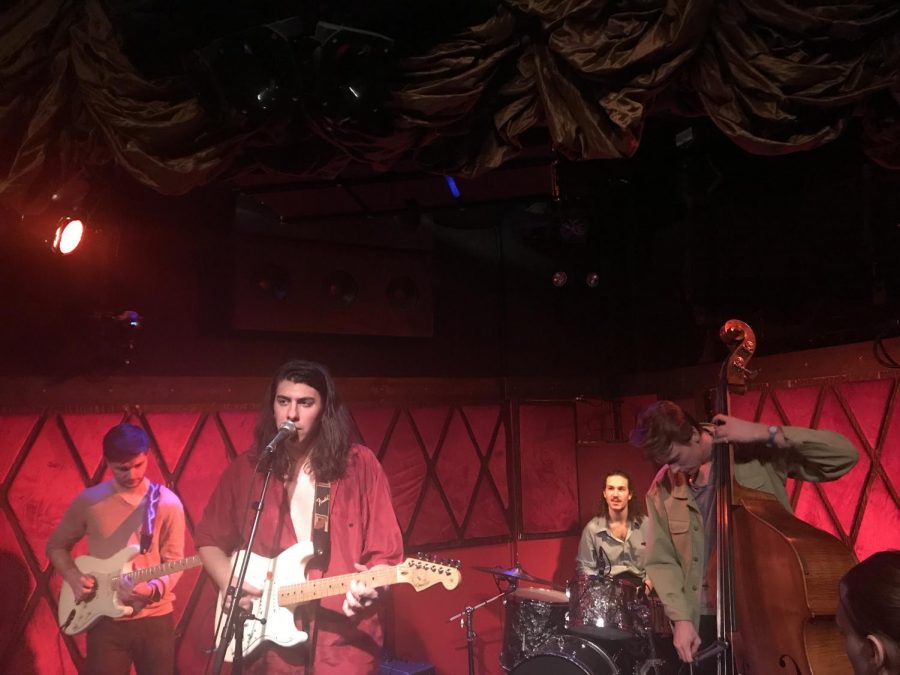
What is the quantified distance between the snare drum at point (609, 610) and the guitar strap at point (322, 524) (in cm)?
168

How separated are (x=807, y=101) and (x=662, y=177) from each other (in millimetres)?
4082

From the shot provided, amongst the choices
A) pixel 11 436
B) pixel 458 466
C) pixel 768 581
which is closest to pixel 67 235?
pixel 11 436

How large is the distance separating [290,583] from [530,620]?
2.17m

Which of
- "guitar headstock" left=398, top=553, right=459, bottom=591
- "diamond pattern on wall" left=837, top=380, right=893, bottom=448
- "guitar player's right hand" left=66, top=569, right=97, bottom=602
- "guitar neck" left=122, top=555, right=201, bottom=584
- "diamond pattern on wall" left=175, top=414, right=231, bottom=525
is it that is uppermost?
"diamond pattern on wall" left=837, top=380, right=893, bottom=448

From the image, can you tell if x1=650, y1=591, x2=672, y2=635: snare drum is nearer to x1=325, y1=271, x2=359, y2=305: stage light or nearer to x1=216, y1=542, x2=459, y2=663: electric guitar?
x1=216, y1=542, x2=459, y2=663: electric guitar

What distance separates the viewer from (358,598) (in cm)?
298

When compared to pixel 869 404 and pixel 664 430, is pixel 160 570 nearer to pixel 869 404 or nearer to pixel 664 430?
pixel 664 430

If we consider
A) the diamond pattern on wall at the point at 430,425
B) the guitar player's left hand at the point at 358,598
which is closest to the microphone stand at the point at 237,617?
the guitar player's left hand at the point at 358,598

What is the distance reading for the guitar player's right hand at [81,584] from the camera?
3.97 m

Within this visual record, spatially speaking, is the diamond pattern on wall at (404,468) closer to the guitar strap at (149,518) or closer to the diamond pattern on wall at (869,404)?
the guitar strap at (149,518)

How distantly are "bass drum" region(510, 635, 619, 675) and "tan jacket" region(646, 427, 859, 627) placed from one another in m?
1.13

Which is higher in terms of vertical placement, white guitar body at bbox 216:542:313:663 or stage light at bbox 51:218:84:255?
stage light at bbox 51:218:84:255

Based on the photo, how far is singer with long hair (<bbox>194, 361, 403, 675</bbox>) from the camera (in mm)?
2992

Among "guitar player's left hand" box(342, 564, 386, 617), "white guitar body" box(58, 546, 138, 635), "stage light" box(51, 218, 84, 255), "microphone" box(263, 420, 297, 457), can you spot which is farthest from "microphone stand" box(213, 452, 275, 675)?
"stage light" box(51, 218, 84, 255)
